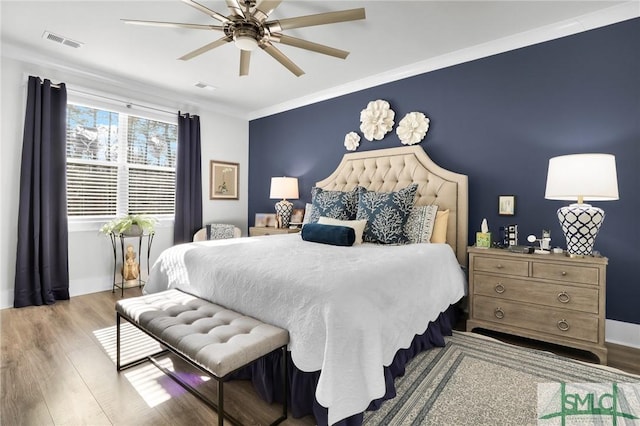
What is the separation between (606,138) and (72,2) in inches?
168

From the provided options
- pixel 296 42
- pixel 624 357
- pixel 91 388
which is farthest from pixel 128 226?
pixel 624 357

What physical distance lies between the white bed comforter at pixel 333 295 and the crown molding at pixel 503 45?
6.58 feet

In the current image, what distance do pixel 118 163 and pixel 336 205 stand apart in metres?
2.87

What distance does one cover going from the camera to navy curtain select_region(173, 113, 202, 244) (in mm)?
4418

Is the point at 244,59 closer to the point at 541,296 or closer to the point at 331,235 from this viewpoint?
the point at 331,235

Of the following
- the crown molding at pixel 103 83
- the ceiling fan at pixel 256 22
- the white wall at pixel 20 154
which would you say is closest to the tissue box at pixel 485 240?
the ceiling fan at pixel 256 22

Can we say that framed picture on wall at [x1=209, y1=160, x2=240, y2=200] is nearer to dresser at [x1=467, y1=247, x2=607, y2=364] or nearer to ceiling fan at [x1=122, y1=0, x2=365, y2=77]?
ceiling fan at [x1=122, y1=0, x2=365, y2=77]

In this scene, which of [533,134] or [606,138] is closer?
[606,138]

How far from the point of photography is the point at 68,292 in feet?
11.3

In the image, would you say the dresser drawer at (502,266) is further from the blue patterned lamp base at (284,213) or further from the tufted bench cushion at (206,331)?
the blue patterned lamp base at (284,213)

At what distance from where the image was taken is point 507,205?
9.30 feet

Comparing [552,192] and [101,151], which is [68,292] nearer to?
[101,151]

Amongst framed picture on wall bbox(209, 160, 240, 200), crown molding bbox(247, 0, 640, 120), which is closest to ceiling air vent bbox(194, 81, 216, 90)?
framed picture on wall bbox(209, 160, 240, 200)

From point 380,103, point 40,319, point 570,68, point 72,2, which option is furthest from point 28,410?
point 570,68
